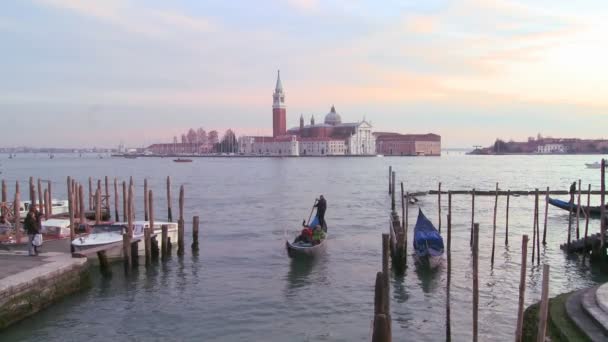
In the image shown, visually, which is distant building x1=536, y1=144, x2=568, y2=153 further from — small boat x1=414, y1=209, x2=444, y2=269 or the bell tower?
small boat x1=414, y1=209, x2=444, y2=269

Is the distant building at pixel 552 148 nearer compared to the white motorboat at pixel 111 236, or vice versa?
the white motorboat at pixel 111 236

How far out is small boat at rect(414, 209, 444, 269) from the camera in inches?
486

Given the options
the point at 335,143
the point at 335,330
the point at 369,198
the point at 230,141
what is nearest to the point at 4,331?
the point at 335,330

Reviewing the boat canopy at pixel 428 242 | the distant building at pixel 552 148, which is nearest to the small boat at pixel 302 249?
the boat canopy at pixel 428 242

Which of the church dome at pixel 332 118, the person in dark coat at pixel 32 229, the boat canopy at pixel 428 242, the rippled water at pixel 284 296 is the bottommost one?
the rippled water at pixel 284 296

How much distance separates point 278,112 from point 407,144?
37.1 m

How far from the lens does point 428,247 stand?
12672 mm

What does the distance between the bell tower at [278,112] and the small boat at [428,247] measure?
125494 mm

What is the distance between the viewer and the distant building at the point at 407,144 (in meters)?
152

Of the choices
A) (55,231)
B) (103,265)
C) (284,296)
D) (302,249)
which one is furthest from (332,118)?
(284,296)

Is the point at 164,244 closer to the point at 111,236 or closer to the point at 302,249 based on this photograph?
the point at 111,236

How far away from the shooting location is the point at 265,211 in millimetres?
25156

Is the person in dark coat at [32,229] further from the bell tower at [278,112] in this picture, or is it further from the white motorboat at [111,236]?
the bell tower at [278,112]

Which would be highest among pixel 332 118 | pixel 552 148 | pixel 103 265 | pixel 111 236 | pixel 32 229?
pixel 332 118
